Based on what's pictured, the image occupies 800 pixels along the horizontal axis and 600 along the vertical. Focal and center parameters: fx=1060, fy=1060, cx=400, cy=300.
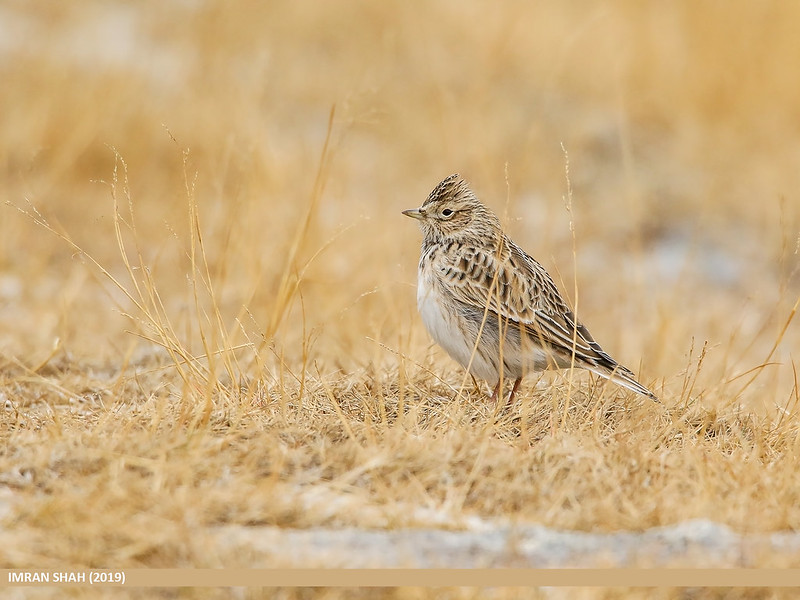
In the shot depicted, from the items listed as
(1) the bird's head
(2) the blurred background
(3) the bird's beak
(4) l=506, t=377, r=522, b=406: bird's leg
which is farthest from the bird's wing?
(2) the blurred background

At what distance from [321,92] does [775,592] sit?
32.6 feet

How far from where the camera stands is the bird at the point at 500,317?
5.29 meters

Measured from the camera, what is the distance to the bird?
529 centimetres

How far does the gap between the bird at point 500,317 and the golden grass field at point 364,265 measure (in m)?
0.17

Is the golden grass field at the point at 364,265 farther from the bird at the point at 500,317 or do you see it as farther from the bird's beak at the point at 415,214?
the bird's beak at the point at 415,214

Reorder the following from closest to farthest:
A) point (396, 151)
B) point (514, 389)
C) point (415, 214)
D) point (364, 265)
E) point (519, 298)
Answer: point (514, 389) → point (519, 298) → point (415, 214) → point (364, 265) → point (396, 151)

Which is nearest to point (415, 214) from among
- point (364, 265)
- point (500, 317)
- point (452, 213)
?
point (452, 213)

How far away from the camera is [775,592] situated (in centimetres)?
337

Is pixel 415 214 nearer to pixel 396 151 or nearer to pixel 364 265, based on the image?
pixel 364 265

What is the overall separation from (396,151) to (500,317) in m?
6.87

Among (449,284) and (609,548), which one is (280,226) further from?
(609,548)

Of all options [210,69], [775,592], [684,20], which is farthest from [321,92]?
[775,592]

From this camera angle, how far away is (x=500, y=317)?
519 centimetres

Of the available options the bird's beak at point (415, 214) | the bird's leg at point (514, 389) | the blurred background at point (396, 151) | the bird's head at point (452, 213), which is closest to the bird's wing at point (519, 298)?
the bird's leg at point (514, 389)
